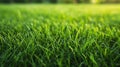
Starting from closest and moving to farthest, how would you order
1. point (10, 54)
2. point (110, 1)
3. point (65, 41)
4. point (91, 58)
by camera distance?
point (91, 58) < point (10, 54) < point (65, 41) < point (110, 1)

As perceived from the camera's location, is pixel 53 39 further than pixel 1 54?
Yes

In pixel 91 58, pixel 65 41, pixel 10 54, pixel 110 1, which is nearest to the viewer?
pixel 91 58

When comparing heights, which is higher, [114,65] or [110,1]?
[114,65]

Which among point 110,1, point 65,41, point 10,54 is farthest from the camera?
point 110,1

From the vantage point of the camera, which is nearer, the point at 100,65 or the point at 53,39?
the point at 100,65

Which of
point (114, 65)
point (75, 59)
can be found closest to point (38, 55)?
point (75, 59)

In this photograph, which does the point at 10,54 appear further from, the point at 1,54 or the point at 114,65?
the point at 114,65

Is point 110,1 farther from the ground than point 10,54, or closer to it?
closer to it

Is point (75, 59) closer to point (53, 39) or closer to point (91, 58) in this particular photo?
point (91, 58)

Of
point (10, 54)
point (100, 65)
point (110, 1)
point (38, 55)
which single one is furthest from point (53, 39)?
point (110, 1)
